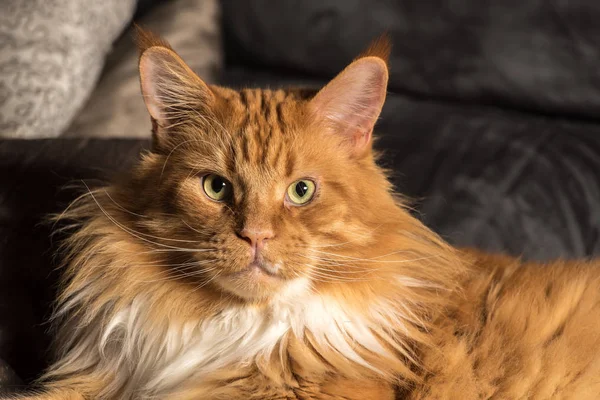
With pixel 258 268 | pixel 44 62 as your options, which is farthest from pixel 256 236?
pixel 44 62

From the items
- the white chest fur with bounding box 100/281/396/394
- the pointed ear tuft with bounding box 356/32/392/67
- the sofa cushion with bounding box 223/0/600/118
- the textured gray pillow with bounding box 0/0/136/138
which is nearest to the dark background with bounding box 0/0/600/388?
the sofa cushion with bounding box 223/0/600/118

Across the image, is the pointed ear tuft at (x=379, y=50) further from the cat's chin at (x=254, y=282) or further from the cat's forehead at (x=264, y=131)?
the cat's chin at (x=254, y=282)

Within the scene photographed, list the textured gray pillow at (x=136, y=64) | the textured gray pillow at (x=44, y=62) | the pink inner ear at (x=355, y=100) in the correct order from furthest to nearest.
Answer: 1. the textured gray pillow at (x=136, y=64)
2. the textured gray pillow at (x=44, y=62)
3. the pink inner ear at (x=355, y=100)

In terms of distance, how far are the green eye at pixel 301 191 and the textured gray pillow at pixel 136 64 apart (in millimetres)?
1212

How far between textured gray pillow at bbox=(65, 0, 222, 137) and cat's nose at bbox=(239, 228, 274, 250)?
128 centimetres

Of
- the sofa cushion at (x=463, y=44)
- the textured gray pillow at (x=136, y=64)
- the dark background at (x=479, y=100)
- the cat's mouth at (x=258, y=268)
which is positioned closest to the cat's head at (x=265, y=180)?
the cat's mouth at (x=258, y=268)

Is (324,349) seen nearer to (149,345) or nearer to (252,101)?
(149,345)

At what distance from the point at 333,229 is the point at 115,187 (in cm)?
59

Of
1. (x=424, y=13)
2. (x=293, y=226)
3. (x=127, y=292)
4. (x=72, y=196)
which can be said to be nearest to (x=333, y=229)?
(x=293, y=226)

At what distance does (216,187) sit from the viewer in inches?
63.8

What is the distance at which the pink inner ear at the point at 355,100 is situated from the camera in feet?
5.25

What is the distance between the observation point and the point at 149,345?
1.71 metres

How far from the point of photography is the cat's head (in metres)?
1.54

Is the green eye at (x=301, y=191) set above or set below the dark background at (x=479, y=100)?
above
